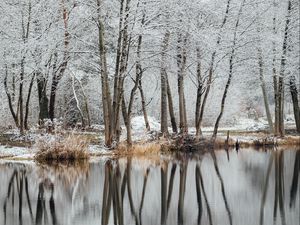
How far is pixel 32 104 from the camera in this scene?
49.8 meters

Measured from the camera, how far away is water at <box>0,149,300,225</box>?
37.1 feet

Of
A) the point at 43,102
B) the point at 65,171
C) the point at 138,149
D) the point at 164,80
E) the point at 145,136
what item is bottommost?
the point at 65,171

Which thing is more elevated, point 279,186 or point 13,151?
point 13,151

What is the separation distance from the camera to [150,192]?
14781 millimetres

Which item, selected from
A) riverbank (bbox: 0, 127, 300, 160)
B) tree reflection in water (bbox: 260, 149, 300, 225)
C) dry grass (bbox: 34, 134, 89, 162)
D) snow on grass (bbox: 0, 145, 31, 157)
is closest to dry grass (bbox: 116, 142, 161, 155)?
riverbank (bbox: 0, 127, 300, 160)

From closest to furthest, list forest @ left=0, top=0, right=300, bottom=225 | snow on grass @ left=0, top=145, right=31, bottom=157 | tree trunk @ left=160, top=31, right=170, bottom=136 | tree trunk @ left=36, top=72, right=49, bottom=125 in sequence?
forest @ left=0, top=0, right=300, bottom=225
snow on grass @ left=0, top=145, right=31, bottom=157
tree trunk @ left=160, top=31, right=170, bottom=136
tree trunk @ left=36, top=72, right=49, bottom=125

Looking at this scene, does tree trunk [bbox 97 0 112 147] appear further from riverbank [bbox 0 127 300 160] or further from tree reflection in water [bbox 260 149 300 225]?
tree reflection in water [bbox 260 149 300 225]

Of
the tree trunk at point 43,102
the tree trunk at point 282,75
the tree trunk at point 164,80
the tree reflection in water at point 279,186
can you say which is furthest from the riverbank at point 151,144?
the tree reflection in water at point 279,186

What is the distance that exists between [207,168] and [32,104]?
31.7 metres

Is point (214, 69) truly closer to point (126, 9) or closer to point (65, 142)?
point (126, 9)

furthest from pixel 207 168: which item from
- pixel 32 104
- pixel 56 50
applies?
pixel 32 104

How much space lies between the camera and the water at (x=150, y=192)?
445 inches

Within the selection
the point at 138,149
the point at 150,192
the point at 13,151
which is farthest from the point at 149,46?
the point at 150,192

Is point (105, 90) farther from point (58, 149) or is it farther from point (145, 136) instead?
point (58, 149)
